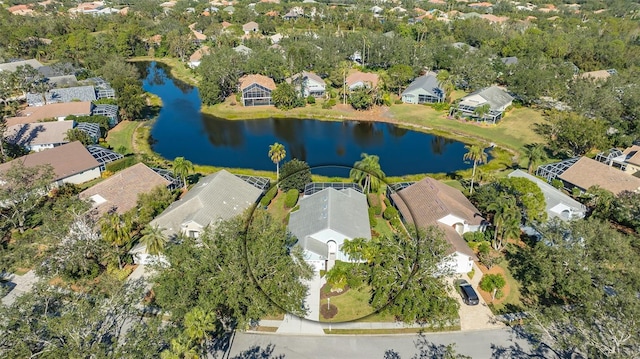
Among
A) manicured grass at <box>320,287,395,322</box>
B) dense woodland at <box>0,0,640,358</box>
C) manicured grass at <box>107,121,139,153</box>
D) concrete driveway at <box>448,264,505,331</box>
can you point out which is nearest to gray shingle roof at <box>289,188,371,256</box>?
dense woodland at <box>0,0,640,358</box>

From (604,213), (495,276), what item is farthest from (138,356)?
(604,213)

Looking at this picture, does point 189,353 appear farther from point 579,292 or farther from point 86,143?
point 86,143

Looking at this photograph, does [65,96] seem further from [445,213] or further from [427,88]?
[445,213]

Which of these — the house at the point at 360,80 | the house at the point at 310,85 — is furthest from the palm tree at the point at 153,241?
the house at the point at 360,80

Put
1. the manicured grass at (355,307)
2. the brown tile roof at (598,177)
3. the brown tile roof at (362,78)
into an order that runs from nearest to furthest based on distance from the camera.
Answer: the manicured grass at (355,307) < the brown tile roof at (598,177) < the brown tile roof at (362,78)

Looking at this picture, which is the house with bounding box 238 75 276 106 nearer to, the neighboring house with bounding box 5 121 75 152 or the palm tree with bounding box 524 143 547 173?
the neighboring house with bounding box 5 121 75 152

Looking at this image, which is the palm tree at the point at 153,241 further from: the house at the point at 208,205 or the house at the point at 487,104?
the house at the point at 487,104
